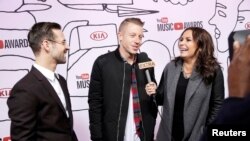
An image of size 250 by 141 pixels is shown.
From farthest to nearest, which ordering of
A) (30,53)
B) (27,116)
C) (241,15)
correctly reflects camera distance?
1. (241,15)
2. (30,53)
3. (27,116)

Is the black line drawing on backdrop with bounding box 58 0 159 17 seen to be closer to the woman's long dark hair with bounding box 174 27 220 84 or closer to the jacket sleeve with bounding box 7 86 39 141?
the woman's long dark hair with bounding box 174 27 220 84

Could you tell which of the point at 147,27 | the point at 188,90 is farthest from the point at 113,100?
the point at 147,27

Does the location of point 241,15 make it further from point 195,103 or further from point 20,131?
point 20,131

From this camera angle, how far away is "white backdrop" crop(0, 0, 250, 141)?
2.15 m

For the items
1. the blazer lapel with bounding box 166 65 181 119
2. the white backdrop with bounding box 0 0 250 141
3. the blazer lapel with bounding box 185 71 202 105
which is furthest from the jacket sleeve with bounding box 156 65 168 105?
the white backdrop with bounding box 0 0 250 141

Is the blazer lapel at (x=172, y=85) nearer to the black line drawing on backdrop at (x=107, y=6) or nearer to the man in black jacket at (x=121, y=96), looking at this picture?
the man in black jacket at (x=121, y=96)

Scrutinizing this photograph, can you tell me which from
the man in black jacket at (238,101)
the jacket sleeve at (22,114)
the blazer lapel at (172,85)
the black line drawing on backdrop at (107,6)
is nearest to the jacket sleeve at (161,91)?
the blazer lapel at (172,85)

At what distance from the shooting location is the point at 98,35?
7.93 feet

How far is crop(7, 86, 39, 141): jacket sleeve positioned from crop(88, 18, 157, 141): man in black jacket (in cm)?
57

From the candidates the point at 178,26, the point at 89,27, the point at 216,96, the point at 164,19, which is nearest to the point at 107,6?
the point at 89,27

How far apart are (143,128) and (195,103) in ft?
1.13

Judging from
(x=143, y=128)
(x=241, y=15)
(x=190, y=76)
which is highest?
(x=241, y=15)

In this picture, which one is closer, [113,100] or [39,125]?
[39,125]

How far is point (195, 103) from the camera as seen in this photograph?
194 centimetres
